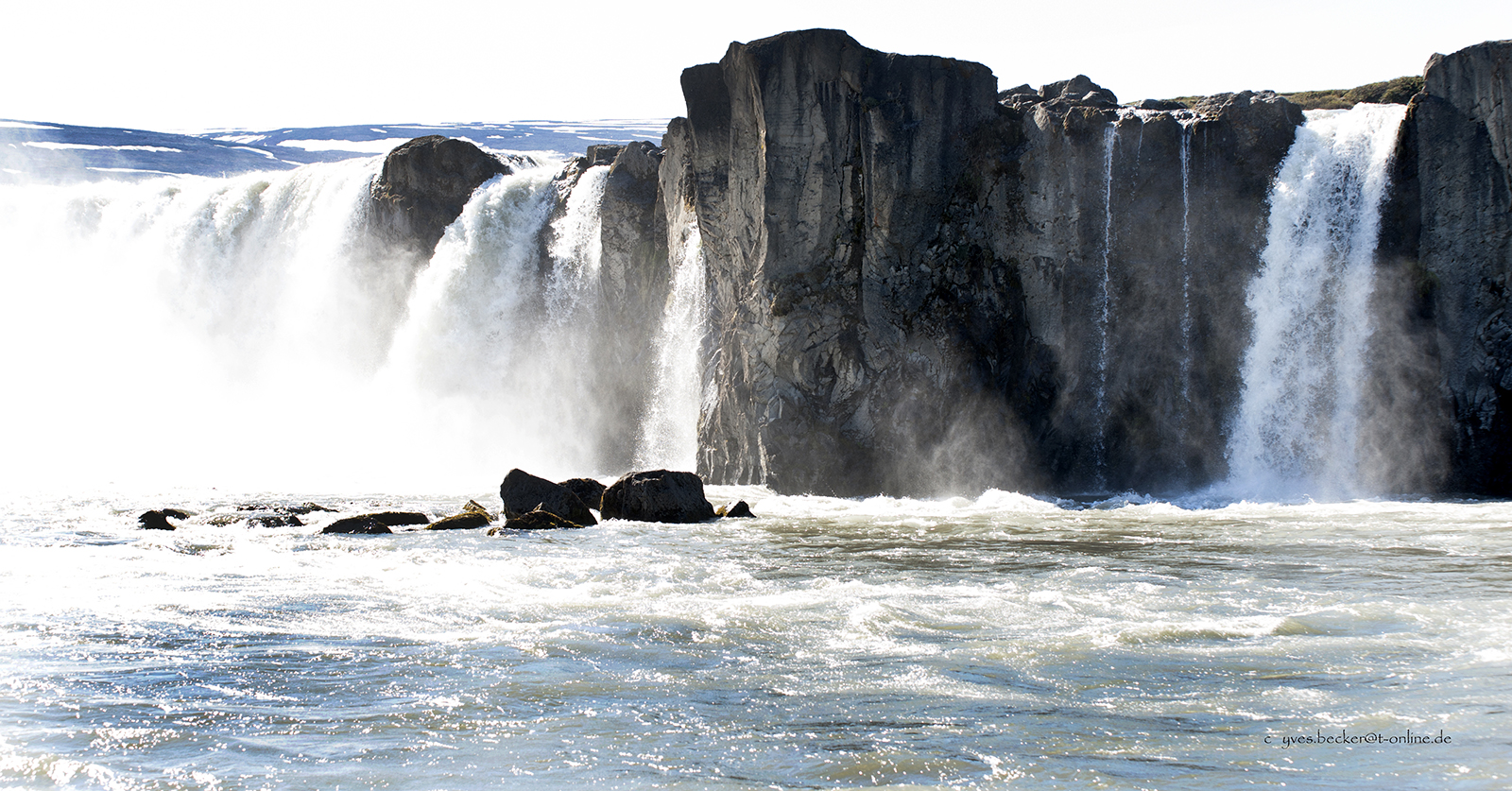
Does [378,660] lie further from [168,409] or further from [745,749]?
[168,409]

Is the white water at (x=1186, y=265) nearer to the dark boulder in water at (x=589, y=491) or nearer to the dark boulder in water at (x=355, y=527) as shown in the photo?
the dark boulder in water at (x=589, y=491)

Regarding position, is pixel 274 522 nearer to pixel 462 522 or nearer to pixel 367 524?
pixel 367 524

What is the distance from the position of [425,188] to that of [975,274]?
72.5 ft

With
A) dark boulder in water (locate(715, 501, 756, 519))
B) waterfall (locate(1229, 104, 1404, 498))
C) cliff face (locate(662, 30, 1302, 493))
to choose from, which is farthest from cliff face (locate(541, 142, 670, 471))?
waterfall (locate(1229, 104, 1404, 498))

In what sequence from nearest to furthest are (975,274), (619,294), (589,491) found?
1. (589,491)
2. (975,274)
3. (619,294)

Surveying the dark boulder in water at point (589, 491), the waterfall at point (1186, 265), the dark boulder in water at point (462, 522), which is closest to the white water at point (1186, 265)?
the waterfall at point (1186, 265)

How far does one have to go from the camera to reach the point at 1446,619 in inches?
397

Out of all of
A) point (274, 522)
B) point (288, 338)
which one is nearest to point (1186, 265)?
point (274, 522)

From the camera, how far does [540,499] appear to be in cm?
2147

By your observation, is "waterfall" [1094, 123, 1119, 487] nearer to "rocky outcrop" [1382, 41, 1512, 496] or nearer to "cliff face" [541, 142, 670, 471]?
"rocky outcrop" [1382, 41, 1512, 496]

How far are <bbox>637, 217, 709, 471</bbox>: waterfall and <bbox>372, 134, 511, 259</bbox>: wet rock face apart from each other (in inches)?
450

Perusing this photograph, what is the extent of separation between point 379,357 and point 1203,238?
2927cm

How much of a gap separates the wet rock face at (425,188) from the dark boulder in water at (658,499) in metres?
21.4

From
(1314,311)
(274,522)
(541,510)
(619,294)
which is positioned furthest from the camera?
(619,294)
